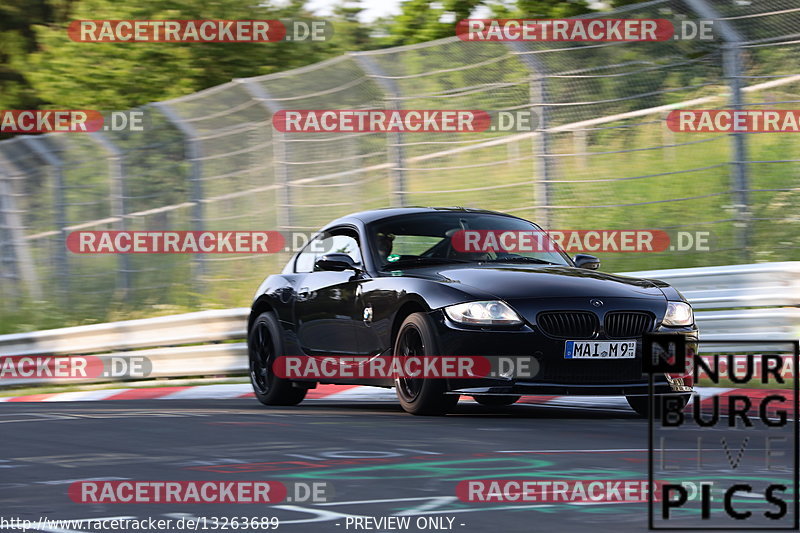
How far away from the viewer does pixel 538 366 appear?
9305 mm

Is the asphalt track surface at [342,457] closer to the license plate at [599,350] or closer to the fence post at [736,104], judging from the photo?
the license plate at [599,350]

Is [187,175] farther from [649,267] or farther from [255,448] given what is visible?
[255,448]

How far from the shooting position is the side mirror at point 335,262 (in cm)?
1066

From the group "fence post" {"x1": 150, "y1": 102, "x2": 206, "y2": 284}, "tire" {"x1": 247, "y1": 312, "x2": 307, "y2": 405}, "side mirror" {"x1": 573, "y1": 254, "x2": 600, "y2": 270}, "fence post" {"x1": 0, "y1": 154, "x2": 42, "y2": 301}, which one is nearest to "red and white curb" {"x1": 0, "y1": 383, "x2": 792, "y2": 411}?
"tire" {"x1": 247, "y1": 312, "x2": 307, "y2": 405}

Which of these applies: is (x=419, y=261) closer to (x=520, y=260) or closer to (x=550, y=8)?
(x=520, y=260)

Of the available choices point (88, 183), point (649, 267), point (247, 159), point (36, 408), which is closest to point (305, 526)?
point (36, 408)

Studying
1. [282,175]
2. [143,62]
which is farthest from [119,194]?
[143,62]

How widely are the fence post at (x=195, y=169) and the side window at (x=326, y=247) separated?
6.10 m

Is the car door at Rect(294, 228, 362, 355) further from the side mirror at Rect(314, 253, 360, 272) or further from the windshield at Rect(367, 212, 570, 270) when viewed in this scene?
the windshield at Rect(367, 212, 570, 270)

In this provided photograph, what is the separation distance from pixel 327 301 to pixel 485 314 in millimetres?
2058

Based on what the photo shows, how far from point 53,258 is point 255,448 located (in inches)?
543

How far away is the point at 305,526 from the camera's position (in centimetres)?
560

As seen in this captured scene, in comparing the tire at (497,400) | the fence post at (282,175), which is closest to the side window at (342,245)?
the tire at (497,400)

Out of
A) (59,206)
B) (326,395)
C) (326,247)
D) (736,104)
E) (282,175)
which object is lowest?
(326,395)
